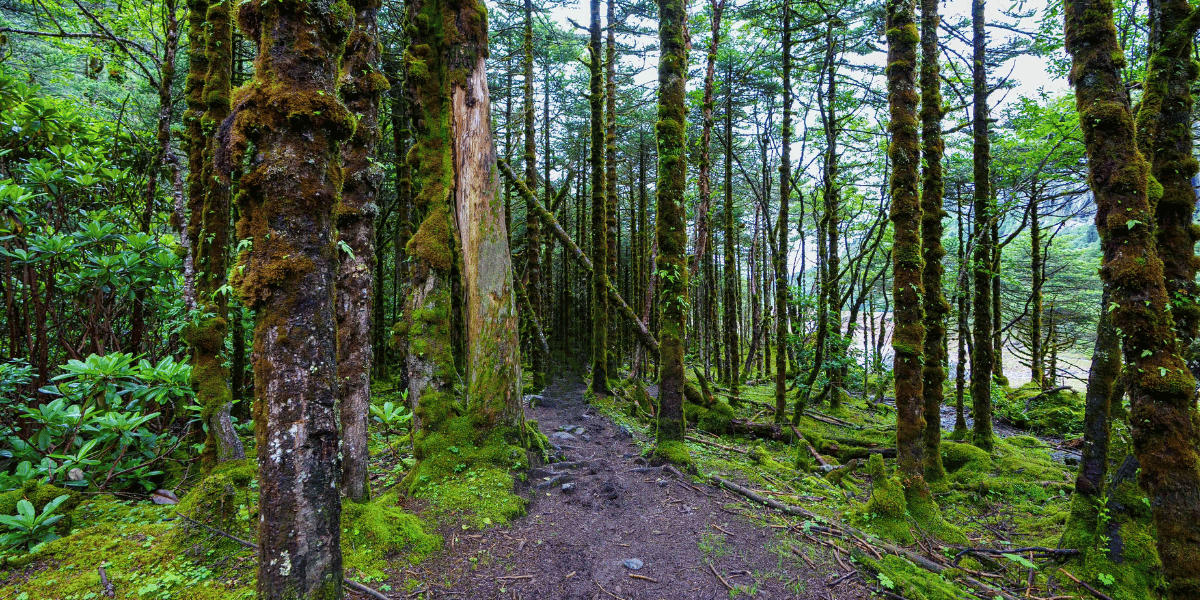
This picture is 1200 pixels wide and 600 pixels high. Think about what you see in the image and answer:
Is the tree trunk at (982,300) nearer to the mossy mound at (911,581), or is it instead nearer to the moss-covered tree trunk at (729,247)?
the moss-covered tree trunk at (729,247)

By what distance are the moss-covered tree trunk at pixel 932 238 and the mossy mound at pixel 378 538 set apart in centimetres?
713

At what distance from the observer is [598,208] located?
11.6 meters

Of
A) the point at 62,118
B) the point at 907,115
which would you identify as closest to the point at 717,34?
the point at 907,115

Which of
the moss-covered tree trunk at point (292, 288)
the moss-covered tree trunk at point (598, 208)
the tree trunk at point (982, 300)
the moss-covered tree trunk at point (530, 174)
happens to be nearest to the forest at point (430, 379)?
the moss-covered tree trunk at point (292, 288)

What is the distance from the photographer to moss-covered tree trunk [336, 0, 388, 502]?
405 centimetres

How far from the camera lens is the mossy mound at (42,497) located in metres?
3.13

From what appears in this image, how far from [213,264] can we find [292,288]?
9.88 ft

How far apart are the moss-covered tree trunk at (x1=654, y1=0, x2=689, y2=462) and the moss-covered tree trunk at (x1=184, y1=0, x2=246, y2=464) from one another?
15.6 ft

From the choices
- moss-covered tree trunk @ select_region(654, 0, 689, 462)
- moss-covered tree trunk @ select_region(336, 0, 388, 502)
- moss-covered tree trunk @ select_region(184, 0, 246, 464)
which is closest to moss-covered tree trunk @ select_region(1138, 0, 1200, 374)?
moss-covered tree trunk @ select_region(654, 0, 689, 462)

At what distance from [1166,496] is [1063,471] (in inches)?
226

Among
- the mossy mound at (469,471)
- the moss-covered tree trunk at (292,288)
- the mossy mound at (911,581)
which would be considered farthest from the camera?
the mossy mound at (469,471)

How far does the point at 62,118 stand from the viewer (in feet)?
17.2

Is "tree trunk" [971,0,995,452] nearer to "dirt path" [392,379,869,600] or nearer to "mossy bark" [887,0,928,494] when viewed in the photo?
"mossy bark" [887,0,928,494]

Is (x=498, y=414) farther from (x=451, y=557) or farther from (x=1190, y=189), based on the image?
(x=1190, y=189)
